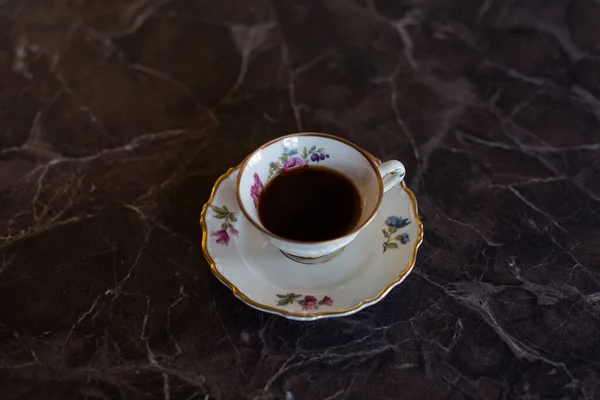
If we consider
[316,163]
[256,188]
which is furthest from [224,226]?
[316,163]

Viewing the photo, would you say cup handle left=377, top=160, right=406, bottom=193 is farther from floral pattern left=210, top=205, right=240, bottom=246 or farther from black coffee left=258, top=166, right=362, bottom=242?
floral pattern left=210, top=205, right=240, bottom=246

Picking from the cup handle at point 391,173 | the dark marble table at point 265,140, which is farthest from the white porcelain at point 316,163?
the dark marble table at point 265,140

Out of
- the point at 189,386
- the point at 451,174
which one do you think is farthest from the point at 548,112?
the point at 189,386

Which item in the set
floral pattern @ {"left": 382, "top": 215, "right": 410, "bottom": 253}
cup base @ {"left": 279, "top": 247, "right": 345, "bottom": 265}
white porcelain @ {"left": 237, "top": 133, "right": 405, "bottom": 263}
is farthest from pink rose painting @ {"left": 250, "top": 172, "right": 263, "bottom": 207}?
floral pattern @ {"left": 382, "top": 215, "right": 410, "bottom": 253}

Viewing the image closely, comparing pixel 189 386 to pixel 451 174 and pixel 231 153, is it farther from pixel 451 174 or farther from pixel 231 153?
pixel 451 174

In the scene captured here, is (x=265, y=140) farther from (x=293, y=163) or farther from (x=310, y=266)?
(x=310, y=266)

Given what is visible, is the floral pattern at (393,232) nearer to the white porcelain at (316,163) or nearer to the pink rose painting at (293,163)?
the white porcelain at (316,163)
